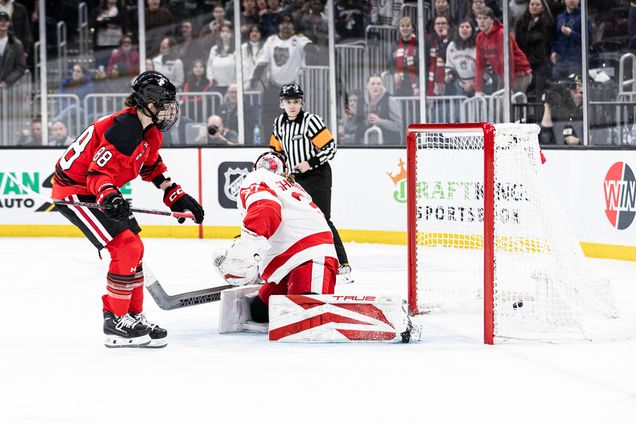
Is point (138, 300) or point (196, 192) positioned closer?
point (138, 300)

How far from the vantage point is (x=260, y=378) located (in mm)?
3914

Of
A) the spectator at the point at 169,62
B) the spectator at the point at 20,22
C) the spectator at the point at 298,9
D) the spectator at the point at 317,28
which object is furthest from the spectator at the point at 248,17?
the spectator at the point at 20,22

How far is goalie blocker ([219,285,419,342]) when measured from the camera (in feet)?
14.8

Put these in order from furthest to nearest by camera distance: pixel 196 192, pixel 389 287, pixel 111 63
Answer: pixel 111 63 → pixel 196 192 → pixel 389 287

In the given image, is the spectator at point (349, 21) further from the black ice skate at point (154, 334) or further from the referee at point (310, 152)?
the black ice skate at point (154, 334)

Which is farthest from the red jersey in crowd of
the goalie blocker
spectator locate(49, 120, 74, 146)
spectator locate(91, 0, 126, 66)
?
the goalie blocker

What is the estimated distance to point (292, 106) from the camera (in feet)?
21.3

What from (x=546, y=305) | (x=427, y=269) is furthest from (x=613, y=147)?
(x=546, y=305)

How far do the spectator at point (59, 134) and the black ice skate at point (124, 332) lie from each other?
5.81 meters

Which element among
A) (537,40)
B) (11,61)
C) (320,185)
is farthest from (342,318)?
(11,61)

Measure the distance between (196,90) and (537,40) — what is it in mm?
2954

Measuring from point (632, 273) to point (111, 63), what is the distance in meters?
5.28

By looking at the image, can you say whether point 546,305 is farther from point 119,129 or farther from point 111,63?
point 111,63

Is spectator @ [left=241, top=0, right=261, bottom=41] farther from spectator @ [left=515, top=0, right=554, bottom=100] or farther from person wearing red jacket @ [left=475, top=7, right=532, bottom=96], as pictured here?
spectator @ [left=515, top=0, right=554, bottom=100]
